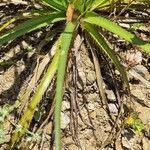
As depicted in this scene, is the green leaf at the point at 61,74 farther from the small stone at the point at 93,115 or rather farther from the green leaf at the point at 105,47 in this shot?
the small stone at the point at 93,115

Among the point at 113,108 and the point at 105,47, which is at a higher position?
the point at 105,47

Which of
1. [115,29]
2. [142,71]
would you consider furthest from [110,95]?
[115,29]

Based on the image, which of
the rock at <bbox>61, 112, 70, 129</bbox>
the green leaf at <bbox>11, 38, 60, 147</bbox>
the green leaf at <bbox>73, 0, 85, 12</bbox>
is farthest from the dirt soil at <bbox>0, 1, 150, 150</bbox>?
the green leaf at <bbox>73, 0, 85, 12</bbox>

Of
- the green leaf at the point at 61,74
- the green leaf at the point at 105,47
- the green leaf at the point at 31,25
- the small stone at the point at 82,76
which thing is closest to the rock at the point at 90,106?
the small stone at the point at 82,76

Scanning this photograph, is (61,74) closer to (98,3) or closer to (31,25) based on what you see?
(31,25)

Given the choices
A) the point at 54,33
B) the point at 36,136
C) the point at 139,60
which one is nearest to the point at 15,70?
the point at 54,33

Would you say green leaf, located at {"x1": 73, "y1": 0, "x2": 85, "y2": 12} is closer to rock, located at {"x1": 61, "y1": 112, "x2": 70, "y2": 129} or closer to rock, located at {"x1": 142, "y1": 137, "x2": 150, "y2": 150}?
rock, located at {"x1": 61, "y1": 112, "x2": 70, "y2": 129}

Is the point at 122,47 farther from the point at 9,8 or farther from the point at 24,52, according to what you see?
the point at 9,8

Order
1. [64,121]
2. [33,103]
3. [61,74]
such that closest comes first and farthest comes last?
[61,74] → [33,103] → [64,121]
